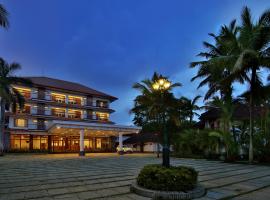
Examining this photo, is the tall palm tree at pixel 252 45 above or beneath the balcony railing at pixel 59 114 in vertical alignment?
above

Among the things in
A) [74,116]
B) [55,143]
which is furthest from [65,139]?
[74,116]

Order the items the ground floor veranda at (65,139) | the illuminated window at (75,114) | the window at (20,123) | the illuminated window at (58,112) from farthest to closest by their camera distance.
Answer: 1. the illuminated window at (75,114)
2. the illuminated window at (58,112)
3. the window at (20,123)
4. the ground floor veranda at (65,139)

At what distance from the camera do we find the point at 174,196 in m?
8.30

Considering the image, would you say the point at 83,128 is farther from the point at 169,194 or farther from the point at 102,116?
the point at 169,194

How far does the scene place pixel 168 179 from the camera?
8.73 meters

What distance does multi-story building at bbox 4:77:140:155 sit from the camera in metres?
41.7

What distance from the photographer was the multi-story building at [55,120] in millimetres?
41656

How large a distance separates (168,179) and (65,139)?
40.4 m

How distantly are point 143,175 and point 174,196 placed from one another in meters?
1.54

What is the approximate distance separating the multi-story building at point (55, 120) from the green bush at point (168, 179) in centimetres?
2742

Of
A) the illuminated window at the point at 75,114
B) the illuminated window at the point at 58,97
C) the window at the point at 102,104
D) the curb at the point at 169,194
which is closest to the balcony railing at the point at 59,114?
the illuminated window at the point at 75,114

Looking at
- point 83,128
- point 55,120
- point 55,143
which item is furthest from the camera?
point 55,143

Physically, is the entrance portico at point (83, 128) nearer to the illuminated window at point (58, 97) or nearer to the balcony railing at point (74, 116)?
the balcony railing at point (74, 116)

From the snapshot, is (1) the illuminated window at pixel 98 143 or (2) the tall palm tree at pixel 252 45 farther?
(1) the illuminated window at pixel 98 143
